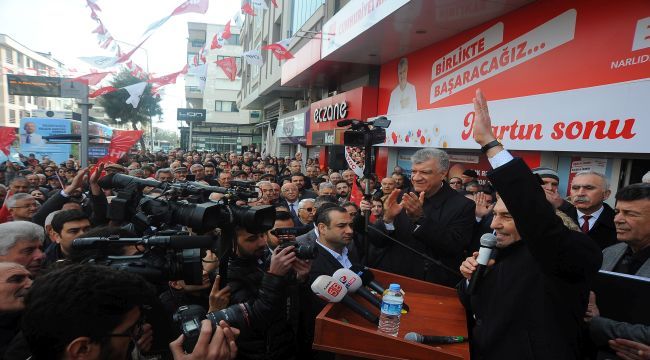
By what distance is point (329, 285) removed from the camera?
2.02 meters

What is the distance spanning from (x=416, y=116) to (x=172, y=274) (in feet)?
27.2

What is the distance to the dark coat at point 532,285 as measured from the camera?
1.53m

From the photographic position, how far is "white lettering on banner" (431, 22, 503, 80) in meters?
7.20

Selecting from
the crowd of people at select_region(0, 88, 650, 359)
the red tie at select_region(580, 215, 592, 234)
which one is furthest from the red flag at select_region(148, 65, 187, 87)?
the red tie at select_region(580, 215, 592, 234)

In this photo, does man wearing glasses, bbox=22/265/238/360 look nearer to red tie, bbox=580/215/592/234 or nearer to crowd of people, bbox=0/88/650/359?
crowd of people, bbox=0/88/650/359

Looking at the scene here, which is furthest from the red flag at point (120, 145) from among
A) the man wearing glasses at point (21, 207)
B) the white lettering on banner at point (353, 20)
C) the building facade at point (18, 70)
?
the building facade at point (18, 70)

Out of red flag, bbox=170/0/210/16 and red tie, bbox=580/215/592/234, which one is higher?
red flag, bbox=170/0/210/16

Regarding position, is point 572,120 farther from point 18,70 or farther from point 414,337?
point 18,70

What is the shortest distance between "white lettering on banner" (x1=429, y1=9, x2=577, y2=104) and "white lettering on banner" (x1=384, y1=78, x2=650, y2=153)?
2.06 feet

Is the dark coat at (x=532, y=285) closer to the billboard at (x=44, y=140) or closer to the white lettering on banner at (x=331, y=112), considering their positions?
the white lettering on banner at (x=331, y=112)

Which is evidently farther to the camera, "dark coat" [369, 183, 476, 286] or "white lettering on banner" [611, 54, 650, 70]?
"white lettering on banner" [611, 54, 650, 70]

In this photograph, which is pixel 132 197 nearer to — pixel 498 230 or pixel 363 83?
pixel 498 230

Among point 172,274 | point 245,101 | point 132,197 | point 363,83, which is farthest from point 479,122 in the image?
point 245,101

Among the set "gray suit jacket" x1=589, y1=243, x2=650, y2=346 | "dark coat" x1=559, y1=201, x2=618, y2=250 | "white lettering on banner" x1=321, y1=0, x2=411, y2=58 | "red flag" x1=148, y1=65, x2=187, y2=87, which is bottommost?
"gray suit jacket" x1=589, y1=243, x2=650, y2=346
